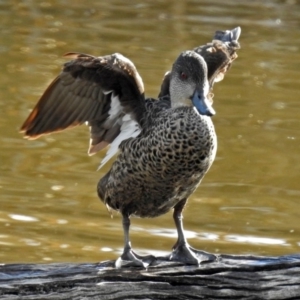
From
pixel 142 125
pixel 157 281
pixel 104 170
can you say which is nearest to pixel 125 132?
pixel 142 125

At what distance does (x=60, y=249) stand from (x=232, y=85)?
6057mm

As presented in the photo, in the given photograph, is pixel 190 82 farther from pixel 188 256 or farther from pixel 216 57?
pixel 188 256

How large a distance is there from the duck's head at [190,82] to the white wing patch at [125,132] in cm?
33

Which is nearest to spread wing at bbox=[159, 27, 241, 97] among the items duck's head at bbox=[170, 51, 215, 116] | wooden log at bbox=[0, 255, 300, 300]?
duck's head at bbox=[170, 51, 215, 116]

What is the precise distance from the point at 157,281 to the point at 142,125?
96cm

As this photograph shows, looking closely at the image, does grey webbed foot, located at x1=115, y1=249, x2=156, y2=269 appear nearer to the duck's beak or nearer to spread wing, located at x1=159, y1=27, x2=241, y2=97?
the duck's beak

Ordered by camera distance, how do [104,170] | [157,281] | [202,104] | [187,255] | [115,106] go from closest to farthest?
[157,281], [202,104], [187,255], [115,106], [104,170]

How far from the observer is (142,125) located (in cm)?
570

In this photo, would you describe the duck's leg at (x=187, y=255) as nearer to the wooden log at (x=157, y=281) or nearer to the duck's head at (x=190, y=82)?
the wooden log at (x=157, y=281)

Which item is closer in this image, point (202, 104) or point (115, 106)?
point (202, 104)

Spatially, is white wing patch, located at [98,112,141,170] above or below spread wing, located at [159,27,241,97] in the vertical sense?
below

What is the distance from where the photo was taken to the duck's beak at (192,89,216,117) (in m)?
5.21

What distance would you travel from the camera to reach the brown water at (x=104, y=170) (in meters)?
8.05

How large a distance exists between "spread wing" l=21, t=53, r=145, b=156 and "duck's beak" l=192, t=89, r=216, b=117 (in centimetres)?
46
